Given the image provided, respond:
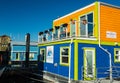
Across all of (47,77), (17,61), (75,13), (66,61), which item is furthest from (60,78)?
(17,61)

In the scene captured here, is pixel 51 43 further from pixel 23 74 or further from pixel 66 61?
pixel 23 74

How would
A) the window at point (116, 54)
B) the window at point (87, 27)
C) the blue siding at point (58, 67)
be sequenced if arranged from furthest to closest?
the window at point (116, 54)
the window at point (87, 27)
the blue siding at point (58, 67)

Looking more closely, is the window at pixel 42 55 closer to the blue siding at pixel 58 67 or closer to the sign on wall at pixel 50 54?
the sign on wall at pixel 50 54

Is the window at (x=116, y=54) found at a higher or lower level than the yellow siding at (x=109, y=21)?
lower

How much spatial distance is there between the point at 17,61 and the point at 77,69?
21930 millimetres

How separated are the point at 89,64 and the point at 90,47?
1362mm

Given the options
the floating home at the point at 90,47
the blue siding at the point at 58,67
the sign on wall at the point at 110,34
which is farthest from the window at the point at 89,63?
the sign on wall at the point at 110,34

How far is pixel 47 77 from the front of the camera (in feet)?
62.5

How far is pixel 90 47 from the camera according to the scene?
51.3 ft

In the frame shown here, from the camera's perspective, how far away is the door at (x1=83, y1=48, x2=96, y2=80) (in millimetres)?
15109

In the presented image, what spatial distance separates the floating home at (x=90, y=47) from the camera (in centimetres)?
1507

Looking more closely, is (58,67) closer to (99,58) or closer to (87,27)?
(99,58)

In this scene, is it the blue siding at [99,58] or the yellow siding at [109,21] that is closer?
the blue siding at [99,58]

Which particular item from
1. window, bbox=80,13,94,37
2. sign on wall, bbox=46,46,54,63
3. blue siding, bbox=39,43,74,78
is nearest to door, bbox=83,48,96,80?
blue siding, bbox=39,43,74,78
